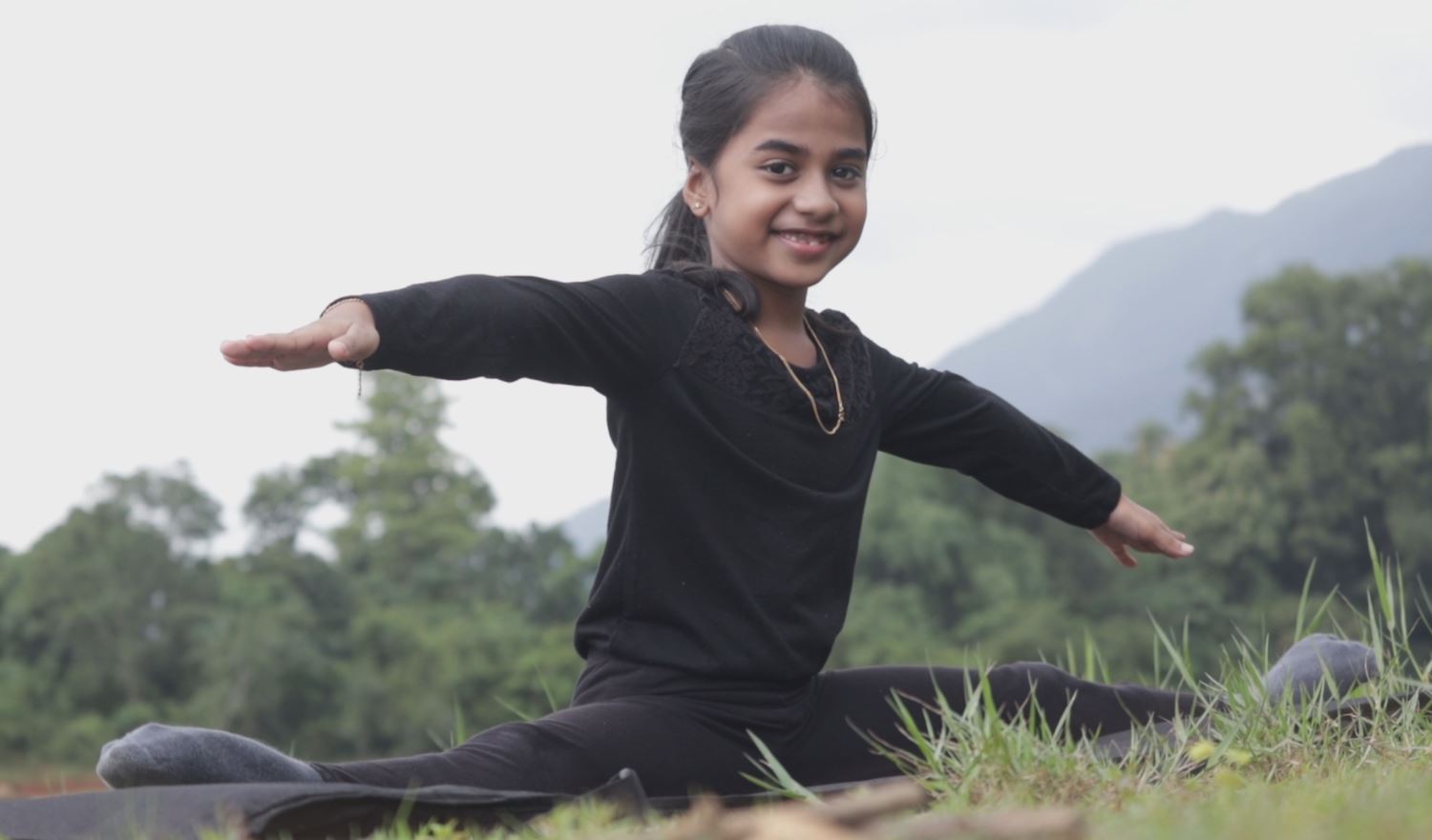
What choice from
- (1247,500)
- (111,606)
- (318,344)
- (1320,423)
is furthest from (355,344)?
(1320,423)

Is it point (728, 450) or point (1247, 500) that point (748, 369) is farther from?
point (1247, 500)

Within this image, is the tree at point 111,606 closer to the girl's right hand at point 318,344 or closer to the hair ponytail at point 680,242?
the hair ponytail at point 680,242

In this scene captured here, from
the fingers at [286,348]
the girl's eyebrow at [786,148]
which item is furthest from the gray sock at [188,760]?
the girl's eyebrow at [786,148]

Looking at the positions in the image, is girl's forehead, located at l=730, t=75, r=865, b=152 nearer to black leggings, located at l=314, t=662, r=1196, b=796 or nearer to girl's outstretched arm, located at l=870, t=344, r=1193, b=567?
girl's outstretched arm, located at l=870, t=344, r=1193, b=567

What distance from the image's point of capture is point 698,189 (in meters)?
3.75

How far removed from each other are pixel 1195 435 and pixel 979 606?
7.59 meters

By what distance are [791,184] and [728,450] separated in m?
0.60

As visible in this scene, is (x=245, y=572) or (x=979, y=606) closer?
(x=245, y=572)

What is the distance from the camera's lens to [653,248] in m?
3.87

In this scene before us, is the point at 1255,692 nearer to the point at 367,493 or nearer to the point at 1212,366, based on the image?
the point at 367,493

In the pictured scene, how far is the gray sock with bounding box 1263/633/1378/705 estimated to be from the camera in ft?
11.6

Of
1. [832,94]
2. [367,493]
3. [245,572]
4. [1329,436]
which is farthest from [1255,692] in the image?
[1329,436]

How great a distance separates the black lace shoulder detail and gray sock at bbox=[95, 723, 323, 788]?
1.15 m

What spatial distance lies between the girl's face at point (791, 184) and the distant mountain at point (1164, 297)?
83.7 metres
